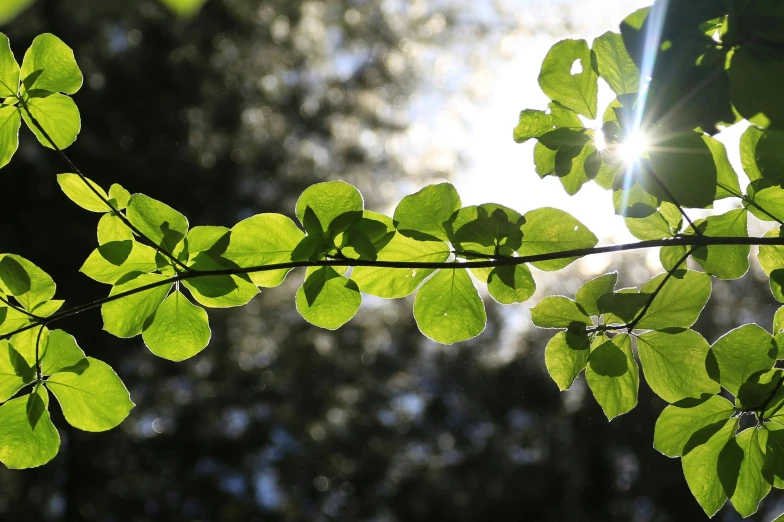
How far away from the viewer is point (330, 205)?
63cm

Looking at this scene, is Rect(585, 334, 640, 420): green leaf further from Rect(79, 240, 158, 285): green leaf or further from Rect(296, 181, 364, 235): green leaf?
Rect(79, 240, 158, 285): green leaf

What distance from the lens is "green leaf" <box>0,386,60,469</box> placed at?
0.69 metres

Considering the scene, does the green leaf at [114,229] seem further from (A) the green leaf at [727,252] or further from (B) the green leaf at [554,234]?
(A) the green leaf at [727,252]

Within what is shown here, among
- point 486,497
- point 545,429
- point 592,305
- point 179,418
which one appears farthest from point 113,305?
point 545,429

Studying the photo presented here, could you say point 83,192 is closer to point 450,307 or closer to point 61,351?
point 61,351

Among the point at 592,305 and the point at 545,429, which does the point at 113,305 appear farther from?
the point at 545,429

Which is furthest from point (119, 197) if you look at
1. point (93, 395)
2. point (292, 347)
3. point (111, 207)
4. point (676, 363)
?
point (292, 347)

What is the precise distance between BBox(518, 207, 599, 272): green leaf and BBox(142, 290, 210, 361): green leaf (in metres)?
0.39

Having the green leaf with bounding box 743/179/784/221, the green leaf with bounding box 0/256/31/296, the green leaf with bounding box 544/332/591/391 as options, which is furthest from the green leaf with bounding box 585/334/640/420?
the green leaf with bounding box 0/256/31/296

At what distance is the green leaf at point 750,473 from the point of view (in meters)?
0.71

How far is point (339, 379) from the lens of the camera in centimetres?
1180

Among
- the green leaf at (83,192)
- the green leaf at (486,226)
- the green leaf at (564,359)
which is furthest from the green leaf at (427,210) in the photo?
the green leaf at (83,192)

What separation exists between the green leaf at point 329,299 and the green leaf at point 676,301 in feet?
1.10

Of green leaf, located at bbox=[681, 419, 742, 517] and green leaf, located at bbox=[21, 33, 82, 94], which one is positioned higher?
green leaf, located at bbox=[21, 33, 82, 94]
